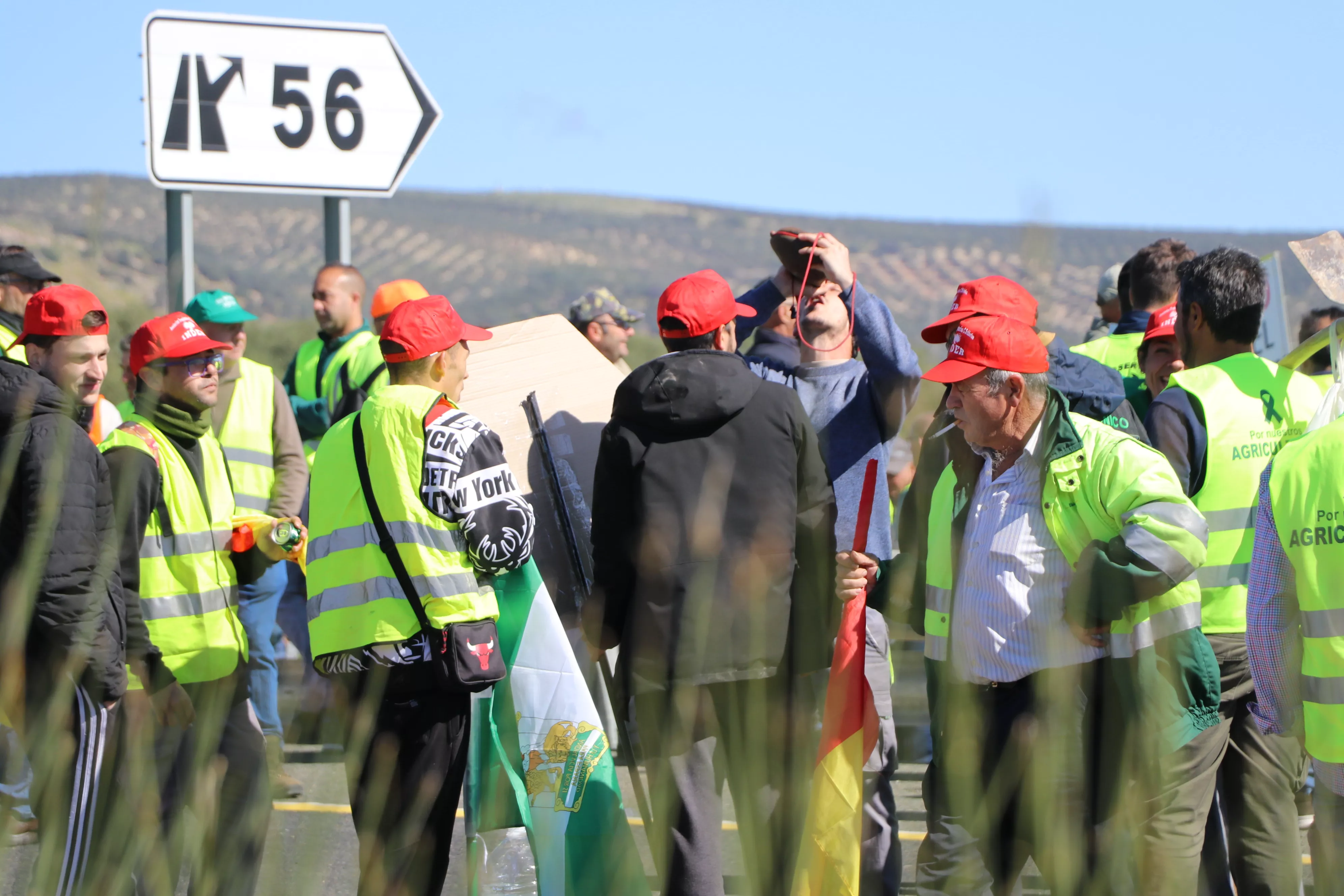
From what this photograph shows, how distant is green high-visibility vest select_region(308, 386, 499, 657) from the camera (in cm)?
354

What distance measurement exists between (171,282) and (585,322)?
4.59m

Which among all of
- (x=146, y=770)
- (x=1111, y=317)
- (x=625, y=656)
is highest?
(x=1111, y=317)

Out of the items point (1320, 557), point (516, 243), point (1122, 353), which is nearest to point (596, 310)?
point (1122, 353)

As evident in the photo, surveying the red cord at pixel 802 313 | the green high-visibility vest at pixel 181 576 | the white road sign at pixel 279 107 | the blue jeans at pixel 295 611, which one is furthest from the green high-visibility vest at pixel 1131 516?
the white road sign at pixel 279 107

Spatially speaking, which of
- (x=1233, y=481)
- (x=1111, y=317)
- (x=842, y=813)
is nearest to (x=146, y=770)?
(x=842, y=813)

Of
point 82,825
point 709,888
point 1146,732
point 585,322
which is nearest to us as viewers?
point 1146,732

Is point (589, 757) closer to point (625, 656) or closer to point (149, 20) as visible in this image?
point (625, 656)

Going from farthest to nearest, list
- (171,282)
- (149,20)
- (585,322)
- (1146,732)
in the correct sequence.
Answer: (585,322), (149,20), (1146,732), (171,282)

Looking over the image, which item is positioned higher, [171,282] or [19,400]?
[171,282]

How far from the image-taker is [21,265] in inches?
226

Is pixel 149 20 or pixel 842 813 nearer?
pixel 842 813

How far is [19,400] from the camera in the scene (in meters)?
3.36

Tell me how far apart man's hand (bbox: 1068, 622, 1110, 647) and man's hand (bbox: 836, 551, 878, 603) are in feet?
2.35

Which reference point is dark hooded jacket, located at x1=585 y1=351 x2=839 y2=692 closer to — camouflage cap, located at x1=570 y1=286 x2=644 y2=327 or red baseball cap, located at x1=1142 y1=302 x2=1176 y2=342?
red baseball cap, located at x1=1142 y1=302 x2=1176 y2=342
